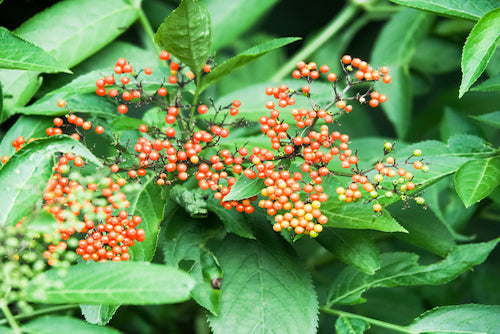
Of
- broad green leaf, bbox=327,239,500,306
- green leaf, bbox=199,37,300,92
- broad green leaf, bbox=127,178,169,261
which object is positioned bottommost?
broad green leaf, bbox=327,239,500,306

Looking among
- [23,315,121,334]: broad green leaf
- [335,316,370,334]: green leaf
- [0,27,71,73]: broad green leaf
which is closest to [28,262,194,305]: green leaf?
[23,315,121,334]: broad green leaf

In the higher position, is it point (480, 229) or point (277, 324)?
point (277, 324)

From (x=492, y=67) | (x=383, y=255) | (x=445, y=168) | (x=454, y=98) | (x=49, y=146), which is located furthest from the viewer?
(x=454, y=98)

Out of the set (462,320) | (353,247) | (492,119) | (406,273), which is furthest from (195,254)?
(492,119)

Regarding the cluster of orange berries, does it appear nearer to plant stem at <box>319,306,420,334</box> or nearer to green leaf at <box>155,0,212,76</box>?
green leaf at <box>155,0,212,76</box>

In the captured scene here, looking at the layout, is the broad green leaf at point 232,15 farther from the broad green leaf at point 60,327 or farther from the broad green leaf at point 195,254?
the broad green leaf at point 60,327

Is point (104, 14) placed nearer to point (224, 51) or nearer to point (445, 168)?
point (224, 51)

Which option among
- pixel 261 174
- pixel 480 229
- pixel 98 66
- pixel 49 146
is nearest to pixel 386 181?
pixel 261 174
